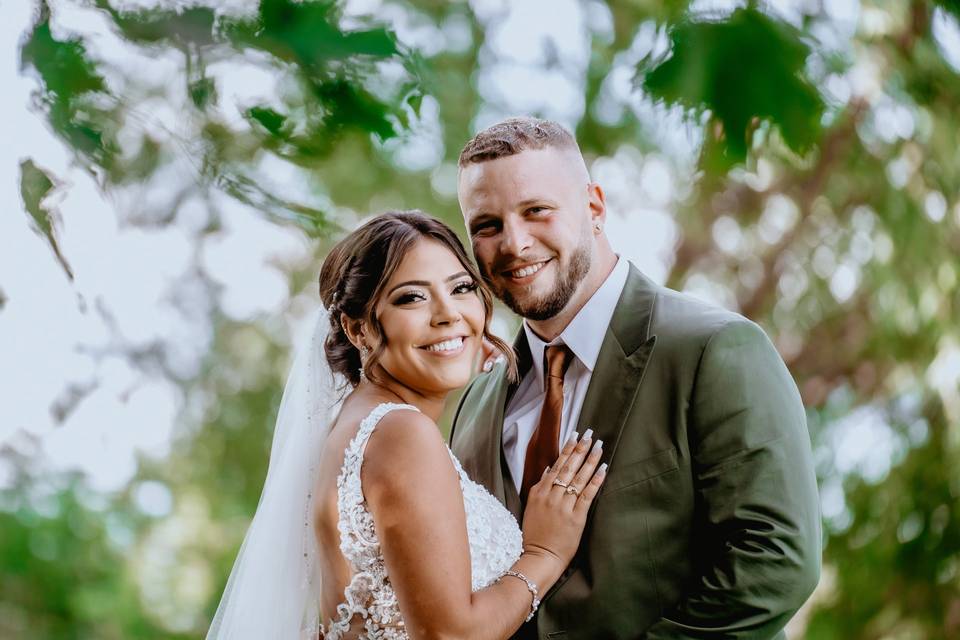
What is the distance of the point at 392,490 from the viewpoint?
7.73 ft

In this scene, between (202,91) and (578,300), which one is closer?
(202,91)

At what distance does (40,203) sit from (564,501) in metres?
1.58

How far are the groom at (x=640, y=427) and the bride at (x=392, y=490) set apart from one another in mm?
96

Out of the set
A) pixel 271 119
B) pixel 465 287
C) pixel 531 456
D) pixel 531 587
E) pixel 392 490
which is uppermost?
pixel 271 119

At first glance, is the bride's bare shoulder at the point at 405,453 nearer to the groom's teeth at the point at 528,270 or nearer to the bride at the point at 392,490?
the bride at the point at 392,490

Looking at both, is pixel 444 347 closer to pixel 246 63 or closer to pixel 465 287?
pixel 465 287

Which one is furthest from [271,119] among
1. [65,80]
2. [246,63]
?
[65,80]

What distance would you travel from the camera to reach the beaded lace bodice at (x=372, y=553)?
7.99 ft

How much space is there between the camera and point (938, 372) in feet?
18.7

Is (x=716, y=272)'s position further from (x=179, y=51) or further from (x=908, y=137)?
(x=179, y=51)

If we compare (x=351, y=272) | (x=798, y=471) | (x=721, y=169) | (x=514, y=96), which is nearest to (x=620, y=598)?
(x=798, y=471)

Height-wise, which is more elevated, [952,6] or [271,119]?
[952,6]

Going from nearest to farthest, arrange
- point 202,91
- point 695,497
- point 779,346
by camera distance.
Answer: point 202,91 → point 695,497 → point 779,346

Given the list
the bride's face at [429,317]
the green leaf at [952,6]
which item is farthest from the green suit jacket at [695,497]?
the green leaf at [952,6]
